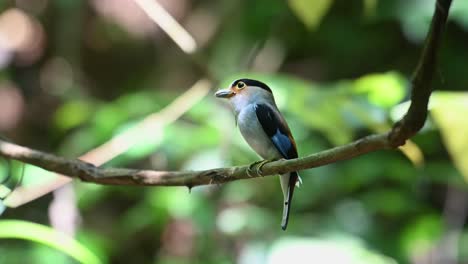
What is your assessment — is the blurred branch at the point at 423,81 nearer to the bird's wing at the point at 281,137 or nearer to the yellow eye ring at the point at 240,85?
the bird's wing at the point at 281,137

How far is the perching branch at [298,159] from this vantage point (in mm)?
778

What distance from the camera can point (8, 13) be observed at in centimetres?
415

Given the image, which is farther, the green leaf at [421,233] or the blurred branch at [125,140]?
the green leaf at [421,233]

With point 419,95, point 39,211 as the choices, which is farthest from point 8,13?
point 419,95

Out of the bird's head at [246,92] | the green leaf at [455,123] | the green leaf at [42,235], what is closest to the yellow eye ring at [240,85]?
the bird's head at [246,92]

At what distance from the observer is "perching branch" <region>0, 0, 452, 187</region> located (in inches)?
30.6

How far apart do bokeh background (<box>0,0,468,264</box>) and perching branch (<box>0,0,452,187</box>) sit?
14 cm

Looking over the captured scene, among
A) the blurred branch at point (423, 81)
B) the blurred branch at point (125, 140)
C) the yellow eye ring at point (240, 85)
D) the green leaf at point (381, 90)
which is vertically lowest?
the blurred branch at point (423, 81)

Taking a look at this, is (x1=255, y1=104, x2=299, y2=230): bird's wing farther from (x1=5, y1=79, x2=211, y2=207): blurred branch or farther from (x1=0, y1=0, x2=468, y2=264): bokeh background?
(x1=5, y1=79, x2=211, y2=207): blurred branch

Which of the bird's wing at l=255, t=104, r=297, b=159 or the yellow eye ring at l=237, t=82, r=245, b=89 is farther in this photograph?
the yellow eye ring at l=237, t=82, r=245, b=89

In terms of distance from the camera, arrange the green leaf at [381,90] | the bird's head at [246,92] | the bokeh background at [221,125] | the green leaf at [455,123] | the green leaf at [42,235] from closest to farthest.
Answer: the green leaf at [42,235], the green leaf at [455,123], the bird's head at [246,92], the green leaf at [381,90], the bokeh background at [221,125]

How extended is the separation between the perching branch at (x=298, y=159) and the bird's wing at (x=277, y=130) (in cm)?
36

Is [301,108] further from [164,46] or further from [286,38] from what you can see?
[164,46]

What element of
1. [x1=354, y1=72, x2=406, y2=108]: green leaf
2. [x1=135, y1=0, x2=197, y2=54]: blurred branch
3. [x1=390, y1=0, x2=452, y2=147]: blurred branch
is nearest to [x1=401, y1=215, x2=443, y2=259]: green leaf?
[x1=354, y1=72, x2=406, y2=108]: green leaf
